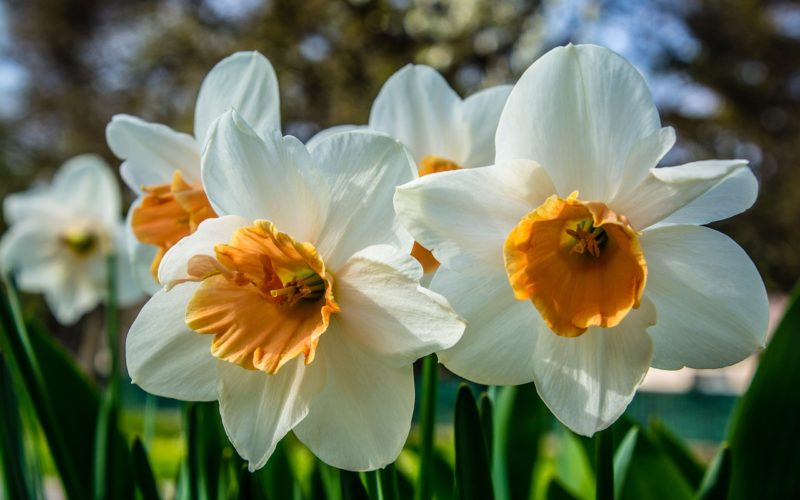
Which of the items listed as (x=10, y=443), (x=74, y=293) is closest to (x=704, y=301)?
(x=10, y=443)

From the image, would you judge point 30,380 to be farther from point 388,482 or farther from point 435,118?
point 435,118

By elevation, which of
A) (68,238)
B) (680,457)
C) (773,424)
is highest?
(773,424)

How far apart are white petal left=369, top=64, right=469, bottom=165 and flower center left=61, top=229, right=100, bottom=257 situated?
5.27ft

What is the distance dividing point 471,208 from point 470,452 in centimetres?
24

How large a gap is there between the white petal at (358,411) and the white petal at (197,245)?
0.13 metres

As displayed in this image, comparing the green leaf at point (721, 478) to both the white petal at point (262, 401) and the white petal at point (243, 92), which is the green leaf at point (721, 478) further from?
the white petal at point (243, 92)

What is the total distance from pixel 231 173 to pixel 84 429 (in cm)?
72

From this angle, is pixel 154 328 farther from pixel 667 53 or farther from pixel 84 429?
pixel 667 53

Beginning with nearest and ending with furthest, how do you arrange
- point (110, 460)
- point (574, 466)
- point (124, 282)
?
point (110, 460) < point (574, 466) < point (124, 282)

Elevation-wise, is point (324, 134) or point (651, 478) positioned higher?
point (324, 134)

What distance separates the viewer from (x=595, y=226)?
0.68 meters

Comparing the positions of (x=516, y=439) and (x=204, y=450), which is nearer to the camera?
(x=204, y=450)

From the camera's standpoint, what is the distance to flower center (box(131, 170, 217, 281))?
0.85 m

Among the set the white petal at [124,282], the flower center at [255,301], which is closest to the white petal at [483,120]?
the flower center at [255,301]
